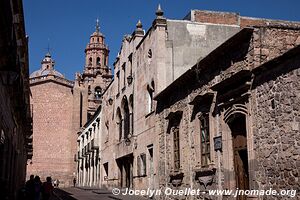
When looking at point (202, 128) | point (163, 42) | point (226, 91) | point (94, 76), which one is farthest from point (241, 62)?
point (94, 76)

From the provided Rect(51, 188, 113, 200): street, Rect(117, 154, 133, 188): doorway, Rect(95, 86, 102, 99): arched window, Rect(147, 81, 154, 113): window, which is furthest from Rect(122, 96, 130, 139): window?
Rect(95, 86, 102, 99): arched window

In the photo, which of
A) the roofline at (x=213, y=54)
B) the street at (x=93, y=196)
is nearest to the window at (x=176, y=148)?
the roofline at (x=213, y=54)

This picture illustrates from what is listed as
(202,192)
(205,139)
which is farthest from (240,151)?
(202,192)

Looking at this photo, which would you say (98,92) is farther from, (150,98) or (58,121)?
(150,98)

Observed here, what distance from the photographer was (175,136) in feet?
58.7

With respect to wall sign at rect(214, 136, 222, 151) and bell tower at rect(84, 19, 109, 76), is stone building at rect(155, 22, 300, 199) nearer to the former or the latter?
wall sign at rect(214, 136, 222, 151)

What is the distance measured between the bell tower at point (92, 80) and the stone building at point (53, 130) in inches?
47.4

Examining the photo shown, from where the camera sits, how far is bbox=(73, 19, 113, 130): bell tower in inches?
2250

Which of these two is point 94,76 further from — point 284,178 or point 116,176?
point 284,178

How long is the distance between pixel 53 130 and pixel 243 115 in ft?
151

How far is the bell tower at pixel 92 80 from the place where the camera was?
188 ft

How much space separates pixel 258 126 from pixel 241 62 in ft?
6.77

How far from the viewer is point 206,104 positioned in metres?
14.7

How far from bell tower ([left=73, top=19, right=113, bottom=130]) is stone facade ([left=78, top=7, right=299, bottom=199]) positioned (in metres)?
28.0
